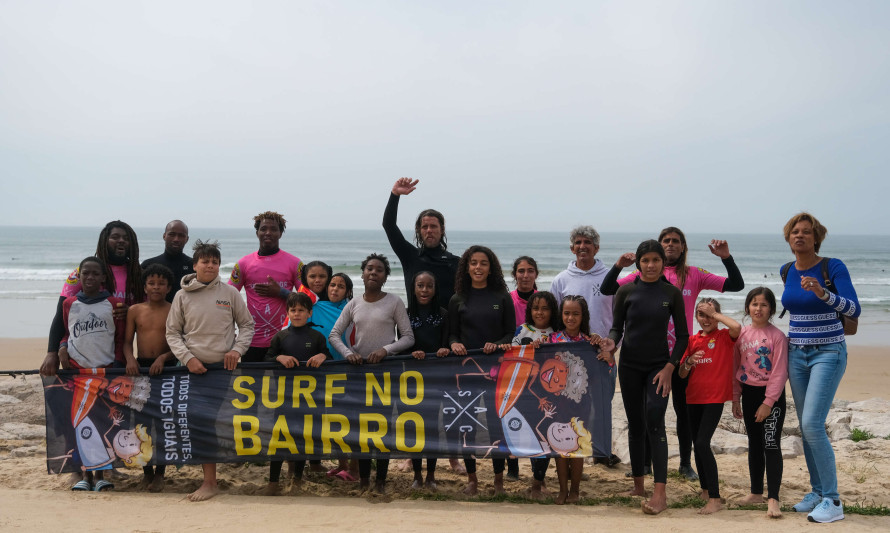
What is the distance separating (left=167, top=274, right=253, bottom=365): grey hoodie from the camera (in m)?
4.90

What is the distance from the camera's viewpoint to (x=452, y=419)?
4930 mm

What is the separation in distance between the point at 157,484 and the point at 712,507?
4.03 meters

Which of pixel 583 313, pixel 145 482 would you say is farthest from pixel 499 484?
pixel 145 482

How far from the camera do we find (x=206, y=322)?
4926 mm

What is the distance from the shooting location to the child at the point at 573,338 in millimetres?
4750

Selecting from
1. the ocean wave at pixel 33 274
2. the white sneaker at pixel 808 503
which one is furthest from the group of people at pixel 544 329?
the ocean wave at pixel 33 274

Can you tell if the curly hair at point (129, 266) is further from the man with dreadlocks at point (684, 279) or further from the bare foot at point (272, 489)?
the man with dreadlocks at point (684, 279)

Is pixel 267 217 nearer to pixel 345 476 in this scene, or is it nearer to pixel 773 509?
pixel 345 476

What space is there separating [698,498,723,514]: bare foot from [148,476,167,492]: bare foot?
391 cm

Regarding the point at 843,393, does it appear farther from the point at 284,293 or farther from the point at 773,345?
the point at 284,293

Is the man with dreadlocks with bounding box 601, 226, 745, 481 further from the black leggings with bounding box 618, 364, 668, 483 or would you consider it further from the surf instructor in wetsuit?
the surf instructor in wetsuit

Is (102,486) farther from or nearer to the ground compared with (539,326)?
nearer to the ground

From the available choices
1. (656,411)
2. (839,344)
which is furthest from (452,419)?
(839,344)

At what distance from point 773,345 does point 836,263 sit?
69cm
